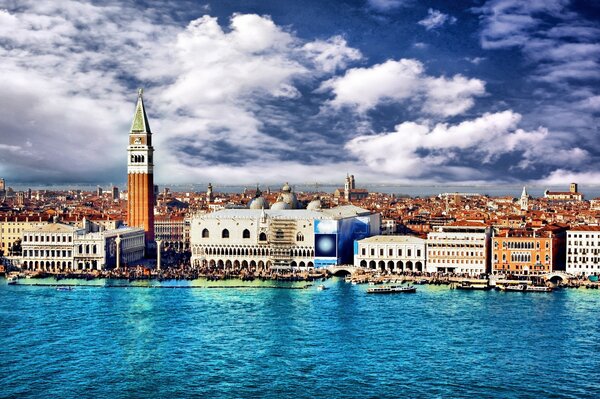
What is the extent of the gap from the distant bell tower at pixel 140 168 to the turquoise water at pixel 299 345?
8602 millimetres

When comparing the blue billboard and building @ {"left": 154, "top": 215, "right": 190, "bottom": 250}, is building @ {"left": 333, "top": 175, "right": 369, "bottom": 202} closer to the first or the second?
building @ {"left": 154, "top": 215, "right": 190, "bottom": 250}

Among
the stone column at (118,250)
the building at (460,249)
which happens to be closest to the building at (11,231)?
the stone column at (118,250)

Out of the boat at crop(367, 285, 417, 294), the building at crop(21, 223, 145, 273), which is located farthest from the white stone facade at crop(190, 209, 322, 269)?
the boat at crop(367, 285, 417, 294)

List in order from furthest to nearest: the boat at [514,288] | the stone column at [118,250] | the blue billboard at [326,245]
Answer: the blue billboard at [326,245], the stone column at [118,250], the boat at [514,288]

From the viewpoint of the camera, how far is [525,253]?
86.2 feet

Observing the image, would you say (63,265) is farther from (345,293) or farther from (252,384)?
(252,384)

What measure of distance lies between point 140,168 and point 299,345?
643 inches

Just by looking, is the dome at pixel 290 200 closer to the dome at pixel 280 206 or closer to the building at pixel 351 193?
the dome at pixel 280 206

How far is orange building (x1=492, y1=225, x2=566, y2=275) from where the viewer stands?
85.5ft

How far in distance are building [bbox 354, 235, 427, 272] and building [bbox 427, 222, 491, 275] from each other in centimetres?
44

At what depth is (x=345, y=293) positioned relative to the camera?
23281 millimetres

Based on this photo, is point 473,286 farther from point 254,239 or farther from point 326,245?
point 254,239

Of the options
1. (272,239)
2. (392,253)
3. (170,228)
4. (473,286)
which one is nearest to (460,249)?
(392,253)

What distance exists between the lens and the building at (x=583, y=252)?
84.6ft
